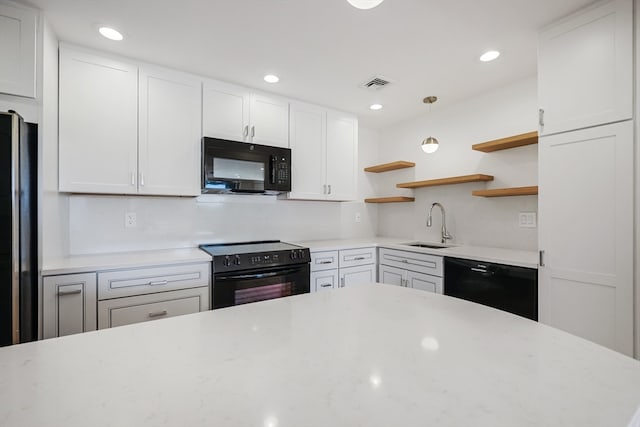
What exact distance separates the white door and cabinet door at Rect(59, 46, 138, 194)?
289 centimetres

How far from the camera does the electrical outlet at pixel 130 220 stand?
8.11ft

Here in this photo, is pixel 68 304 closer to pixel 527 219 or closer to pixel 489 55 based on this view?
pixel 489 55

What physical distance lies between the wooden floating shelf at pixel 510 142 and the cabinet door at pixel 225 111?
7.03 feet

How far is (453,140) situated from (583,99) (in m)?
1.48

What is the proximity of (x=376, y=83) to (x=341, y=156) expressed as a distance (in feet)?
2.97

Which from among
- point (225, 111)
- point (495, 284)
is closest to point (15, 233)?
point (225, 111)

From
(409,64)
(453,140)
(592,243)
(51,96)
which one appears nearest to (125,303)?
(51,96)

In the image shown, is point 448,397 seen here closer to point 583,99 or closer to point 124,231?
point 583,99

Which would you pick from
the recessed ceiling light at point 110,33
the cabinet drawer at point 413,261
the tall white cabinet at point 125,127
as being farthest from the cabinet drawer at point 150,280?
the cabinet drawer at point 413,261

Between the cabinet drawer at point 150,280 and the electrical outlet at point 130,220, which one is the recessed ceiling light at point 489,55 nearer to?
the cabinet drawer at point 150,280

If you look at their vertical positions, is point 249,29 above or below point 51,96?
above

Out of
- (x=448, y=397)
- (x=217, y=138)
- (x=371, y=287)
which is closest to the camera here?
(x=448, y=397)

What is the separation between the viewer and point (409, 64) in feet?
7.67

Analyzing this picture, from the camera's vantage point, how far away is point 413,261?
281cm
